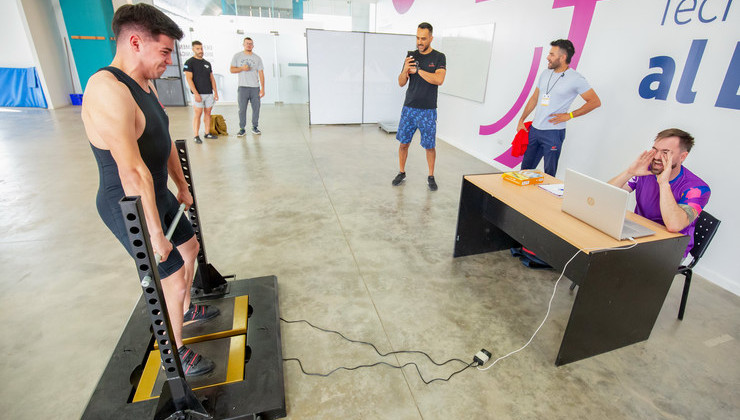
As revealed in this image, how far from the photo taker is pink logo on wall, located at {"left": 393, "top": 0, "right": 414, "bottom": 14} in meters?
7.97

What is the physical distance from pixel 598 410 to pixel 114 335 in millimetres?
2532

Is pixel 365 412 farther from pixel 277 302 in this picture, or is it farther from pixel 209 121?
pixel 209 121

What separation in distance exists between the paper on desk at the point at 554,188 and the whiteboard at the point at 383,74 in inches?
236

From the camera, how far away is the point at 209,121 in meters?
6.27

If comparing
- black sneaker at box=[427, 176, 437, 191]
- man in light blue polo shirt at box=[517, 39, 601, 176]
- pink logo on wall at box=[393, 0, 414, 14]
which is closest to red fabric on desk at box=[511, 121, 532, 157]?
man in light blue polo shirt at box=[517, 39, 601, 176]

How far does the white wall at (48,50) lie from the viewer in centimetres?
782

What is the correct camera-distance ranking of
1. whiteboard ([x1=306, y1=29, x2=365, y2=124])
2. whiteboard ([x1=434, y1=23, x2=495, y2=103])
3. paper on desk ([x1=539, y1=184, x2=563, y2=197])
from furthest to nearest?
1. whiteboard ([x1=306, y1=29, x2=365, y2=124])
2. whiteboard ([x1=434, y1=23, x2=495, y2=103])
3. paper on desk ([x1=539, y1=184, x2=563, y2=197])

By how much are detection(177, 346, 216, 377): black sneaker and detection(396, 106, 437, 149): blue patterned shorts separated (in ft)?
9.98

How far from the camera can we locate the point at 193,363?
67.3 inches

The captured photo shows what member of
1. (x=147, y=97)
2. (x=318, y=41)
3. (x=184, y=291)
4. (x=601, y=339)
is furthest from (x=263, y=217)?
(x=318, y=41)

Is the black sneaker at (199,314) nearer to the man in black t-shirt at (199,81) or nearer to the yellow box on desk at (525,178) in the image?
the yellow box on desk at (525,178)

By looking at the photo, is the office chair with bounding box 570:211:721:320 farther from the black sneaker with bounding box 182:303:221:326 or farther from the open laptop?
the black sneaker with bounding box 182:303:221:326

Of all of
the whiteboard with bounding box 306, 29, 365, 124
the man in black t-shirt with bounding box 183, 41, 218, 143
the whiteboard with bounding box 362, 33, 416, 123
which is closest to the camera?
the man in black t-shirt with bounding box 183, 41, 218, 143

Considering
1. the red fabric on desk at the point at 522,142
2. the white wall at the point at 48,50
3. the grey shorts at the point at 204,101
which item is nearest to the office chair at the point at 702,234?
the red fabric on desk at the point at 522,142
